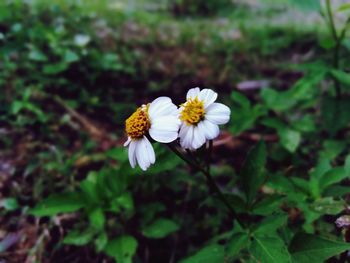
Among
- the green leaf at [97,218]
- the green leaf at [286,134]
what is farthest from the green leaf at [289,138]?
the green leaf at [97,218]

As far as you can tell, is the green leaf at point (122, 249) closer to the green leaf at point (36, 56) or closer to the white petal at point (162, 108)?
the white petal at point (162, 108)

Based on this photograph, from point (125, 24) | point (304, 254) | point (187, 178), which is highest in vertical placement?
point (125, 24)

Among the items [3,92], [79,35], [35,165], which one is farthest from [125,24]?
[35,165]

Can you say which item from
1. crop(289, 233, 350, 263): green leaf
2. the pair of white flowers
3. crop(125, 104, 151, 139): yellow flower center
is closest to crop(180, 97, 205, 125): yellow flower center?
the pair of white flowers

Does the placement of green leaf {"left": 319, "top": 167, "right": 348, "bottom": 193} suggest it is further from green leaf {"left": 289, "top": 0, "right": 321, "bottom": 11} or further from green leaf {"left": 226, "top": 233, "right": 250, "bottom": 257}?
green leaf {"left": 289, "top": 0, "right": 321, "bottom": 11}

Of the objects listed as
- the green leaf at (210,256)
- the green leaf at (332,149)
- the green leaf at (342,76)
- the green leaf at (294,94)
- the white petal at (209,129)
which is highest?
the white petal at (209,129)

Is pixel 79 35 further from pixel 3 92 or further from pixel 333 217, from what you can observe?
pixel 333 217

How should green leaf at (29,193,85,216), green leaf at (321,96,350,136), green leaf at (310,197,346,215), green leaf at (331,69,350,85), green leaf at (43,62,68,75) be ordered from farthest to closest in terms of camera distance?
green leaf at (43,62,68,75) < green leaf at (321,96,350,136) < green leaf at (331,69,350,85) < green leaf at (29,193,85,216) < green leaf at (310,197,346,215)
